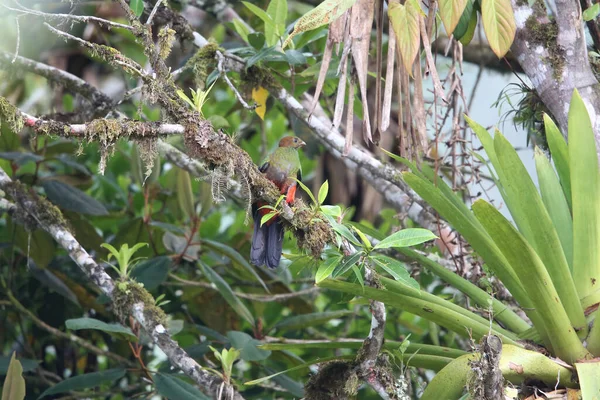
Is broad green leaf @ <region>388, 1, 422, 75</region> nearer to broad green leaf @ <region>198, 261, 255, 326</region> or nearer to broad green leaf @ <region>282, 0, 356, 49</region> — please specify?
broad green leaf @ <region>282, 0, 356, 49</region>

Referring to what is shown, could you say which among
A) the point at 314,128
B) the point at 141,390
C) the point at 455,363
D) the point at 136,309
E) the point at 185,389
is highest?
the point at 314,128

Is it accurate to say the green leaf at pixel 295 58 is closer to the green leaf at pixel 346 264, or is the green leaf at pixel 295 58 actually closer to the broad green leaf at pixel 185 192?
the broad green leaf at pixel 185 192

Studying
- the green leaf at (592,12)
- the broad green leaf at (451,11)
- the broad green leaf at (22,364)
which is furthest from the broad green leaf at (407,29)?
the broad green leaf at (22,364)

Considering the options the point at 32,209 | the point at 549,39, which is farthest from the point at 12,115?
the point at 549,39

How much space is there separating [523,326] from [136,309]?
153cm

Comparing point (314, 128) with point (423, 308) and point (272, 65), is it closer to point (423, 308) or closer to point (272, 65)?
point (272, 65)

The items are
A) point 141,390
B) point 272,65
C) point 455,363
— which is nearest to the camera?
point 455,363

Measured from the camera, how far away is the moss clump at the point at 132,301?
2.97m

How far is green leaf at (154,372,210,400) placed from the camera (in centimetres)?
310

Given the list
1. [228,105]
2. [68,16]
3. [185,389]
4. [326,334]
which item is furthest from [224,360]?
[228,105]

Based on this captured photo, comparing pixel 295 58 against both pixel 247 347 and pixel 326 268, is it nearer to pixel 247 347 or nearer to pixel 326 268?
pixel 247 347

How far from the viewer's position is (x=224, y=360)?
2.78 meters

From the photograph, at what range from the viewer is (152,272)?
11.9 ft

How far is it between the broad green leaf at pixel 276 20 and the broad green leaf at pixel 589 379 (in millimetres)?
2106
